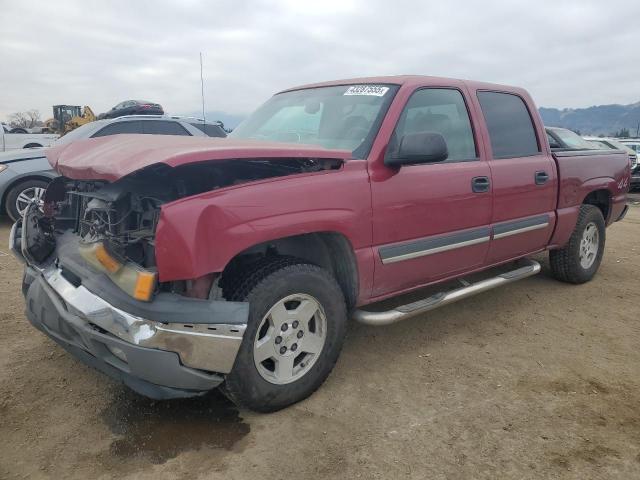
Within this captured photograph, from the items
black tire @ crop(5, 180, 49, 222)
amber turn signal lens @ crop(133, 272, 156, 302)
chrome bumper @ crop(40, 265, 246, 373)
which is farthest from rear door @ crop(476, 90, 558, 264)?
black tire @ crop(5, 180, 49, 222)

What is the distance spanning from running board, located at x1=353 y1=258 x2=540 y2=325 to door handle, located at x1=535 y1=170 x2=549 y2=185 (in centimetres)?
71

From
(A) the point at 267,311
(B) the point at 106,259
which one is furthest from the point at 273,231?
(B) the point at 106,259

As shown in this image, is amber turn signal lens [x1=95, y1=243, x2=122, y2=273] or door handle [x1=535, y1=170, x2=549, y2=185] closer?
amber turn signal lens [x1=95, y1=243, x2=122, y2=273]

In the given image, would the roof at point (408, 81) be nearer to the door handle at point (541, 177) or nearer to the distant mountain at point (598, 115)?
the door handle at point (541, 177)

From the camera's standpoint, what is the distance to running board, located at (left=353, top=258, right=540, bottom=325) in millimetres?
2977

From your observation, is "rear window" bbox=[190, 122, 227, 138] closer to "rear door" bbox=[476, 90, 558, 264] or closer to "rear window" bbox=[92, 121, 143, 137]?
"rear window" bbox=[92, 121, 143, 137]

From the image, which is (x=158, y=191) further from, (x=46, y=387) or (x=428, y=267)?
(x=428, y=267)

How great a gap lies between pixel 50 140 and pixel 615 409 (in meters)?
14.7

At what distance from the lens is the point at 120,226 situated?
240cm

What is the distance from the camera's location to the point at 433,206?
318 centimetres

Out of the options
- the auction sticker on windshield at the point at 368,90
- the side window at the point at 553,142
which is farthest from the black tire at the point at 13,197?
the side window at the point at 553,142

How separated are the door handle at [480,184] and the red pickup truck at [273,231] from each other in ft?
0.05

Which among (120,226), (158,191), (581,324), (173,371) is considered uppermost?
(158,191)

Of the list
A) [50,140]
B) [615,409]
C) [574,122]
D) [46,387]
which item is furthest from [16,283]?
[574,122]
